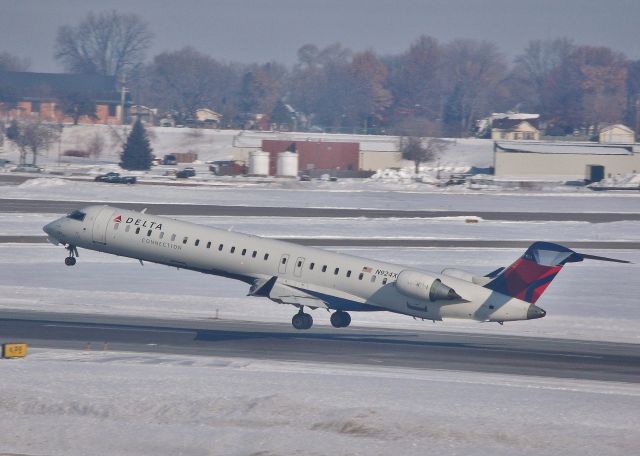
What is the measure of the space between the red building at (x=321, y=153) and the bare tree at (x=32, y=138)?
30322mm

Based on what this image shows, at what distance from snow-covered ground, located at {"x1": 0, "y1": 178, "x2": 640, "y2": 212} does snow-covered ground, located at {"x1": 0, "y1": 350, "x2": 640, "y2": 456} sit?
5804 cm

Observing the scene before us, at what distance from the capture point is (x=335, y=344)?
36250mm

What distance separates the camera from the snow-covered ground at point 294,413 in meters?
23.1

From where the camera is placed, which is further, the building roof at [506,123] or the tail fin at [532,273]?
the building roof at [506,123]

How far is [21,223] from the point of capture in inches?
2699

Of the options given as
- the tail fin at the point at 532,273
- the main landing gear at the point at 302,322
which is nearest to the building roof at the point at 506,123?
the main landing gear at the point at 302,322

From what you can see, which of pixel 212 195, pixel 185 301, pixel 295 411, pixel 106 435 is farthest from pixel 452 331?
pixel 212 195

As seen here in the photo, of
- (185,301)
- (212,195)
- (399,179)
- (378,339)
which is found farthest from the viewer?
(399,179)

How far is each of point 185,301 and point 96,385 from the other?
17.5 meters

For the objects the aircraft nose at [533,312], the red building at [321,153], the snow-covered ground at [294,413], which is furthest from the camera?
the red building at [321,153]

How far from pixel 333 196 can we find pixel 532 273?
60.6 metres

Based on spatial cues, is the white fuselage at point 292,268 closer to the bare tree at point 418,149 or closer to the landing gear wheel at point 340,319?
the landing gear wheel at point 340,319

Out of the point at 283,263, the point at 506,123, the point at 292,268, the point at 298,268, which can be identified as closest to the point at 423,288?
the point at 298,268

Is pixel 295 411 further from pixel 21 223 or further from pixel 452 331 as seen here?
pixel 21 223
